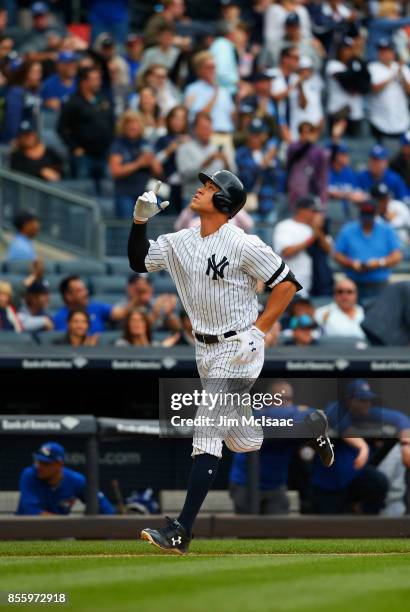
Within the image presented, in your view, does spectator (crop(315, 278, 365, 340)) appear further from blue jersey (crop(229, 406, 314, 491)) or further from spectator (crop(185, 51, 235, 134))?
spectator (crop(185, 51, 235, 134))

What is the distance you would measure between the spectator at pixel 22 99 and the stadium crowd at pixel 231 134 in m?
0.01

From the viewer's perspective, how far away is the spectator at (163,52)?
15977 mm

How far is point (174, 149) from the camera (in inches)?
560

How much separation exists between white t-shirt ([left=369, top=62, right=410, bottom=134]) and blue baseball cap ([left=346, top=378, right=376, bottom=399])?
6.90 meters

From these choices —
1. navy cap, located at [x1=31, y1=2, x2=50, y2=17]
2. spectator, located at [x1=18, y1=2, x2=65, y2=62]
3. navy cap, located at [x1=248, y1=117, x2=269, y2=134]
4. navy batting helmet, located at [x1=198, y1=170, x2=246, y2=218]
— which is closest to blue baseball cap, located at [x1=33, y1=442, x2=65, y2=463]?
navy batting helmet, located at [x1=198, y1=170, x2=246, y2=218]

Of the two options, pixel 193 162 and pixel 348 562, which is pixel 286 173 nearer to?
pixel 193 162

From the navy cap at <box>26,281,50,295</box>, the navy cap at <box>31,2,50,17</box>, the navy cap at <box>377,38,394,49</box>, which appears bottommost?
the navy cap at <box>26,281,50,295</box>

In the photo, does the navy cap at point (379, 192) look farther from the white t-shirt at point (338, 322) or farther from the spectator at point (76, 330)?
the spectator at point (76, 330)

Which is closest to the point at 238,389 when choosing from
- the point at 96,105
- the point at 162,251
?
the point at 162,251

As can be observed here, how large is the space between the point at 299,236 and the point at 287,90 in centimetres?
330

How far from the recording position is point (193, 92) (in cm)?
1541

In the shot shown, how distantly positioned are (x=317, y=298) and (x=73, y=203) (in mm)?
2291

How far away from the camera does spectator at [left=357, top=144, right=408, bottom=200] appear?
49.1 ft

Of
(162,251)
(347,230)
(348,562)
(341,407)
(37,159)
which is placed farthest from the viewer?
(37,159)
